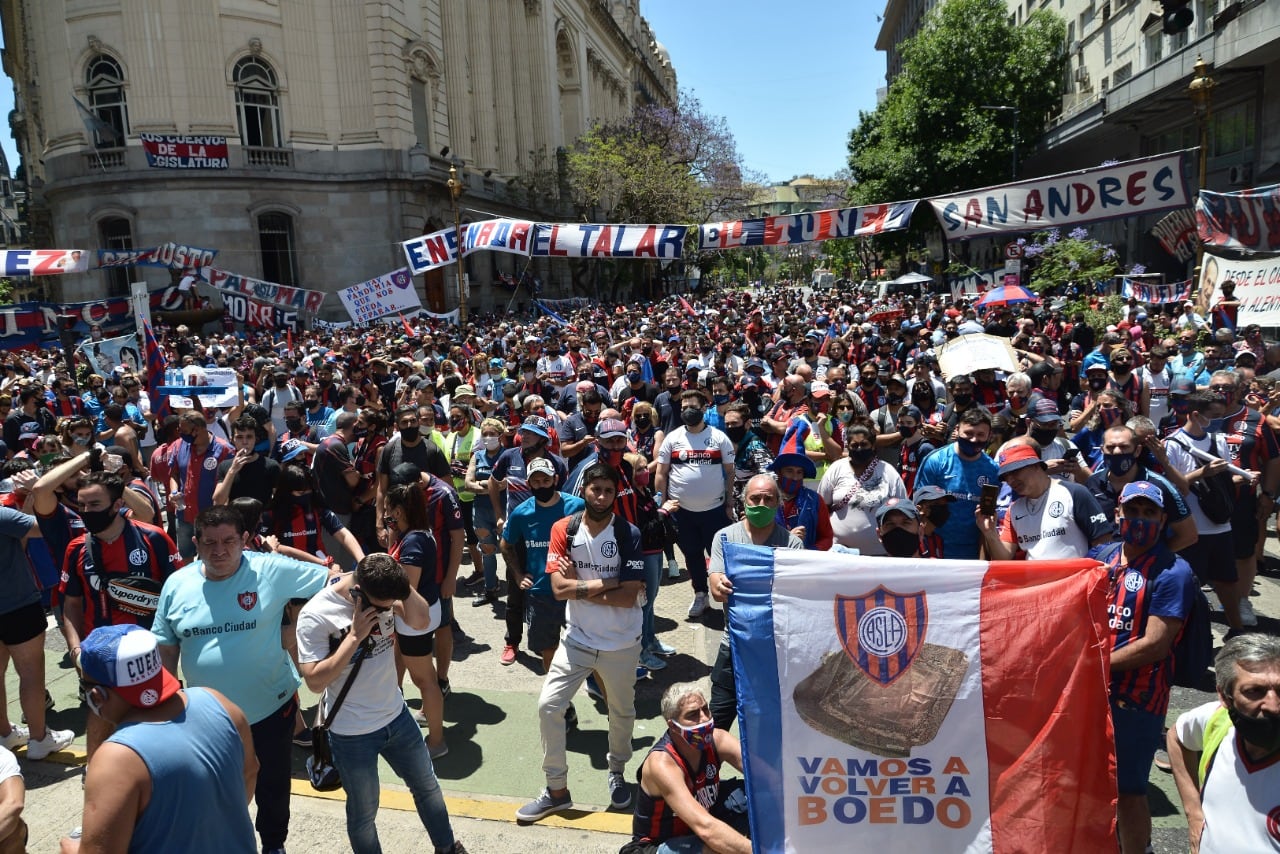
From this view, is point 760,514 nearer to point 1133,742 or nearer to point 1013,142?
point 1133,742

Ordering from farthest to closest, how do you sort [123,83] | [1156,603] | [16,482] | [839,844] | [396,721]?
[123,83] < [16,482] < [396,721] < [1156,603] < [839,844]

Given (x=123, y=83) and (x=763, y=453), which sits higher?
(x=123, y=83)

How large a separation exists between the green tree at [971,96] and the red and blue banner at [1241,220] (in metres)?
23.6

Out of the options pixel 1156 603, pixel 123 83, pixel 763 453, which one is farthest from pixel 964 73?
pixel 1156 603

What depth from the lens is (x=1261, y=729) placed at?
261 centimetres

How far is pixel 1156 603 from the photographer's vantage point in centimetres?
360

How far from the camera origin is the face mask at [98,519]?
457cm

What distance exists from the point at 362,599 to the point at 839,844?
6.73 feet

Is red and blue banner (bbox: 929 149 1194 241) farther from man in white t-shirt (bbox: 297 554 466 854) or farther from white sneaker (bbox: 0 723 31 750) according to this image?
white sneaker (bbox: 0 723 31 750)

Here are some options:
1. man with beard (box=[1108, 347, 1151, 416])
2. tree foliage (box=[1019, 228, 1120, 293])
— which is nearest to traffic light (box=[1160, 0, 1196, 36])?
man with beard (box=[1108, 347, 1151, 416])

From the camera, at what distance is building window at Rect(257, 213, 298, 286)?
3130 cm

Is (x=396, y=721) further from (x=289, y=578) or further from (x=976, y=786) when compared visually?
(x=976, y=786)

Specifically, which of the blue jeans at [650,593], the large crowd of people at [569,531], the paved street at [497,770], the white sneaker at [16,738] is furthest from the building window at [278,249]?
the blue jeans at [650,593]

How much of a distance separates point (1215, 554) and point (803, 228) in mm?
12232
